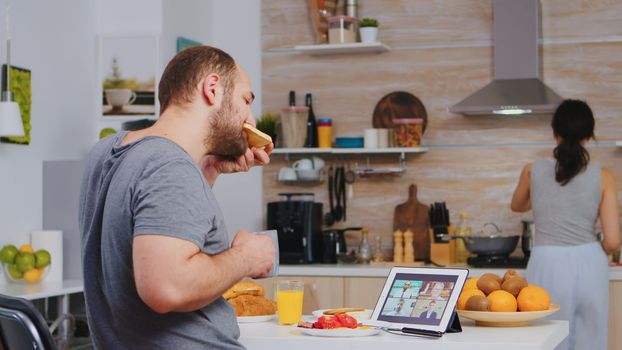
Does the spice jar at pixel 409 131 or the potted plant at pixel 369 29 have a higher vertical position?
the potted plant at pixel 369 29

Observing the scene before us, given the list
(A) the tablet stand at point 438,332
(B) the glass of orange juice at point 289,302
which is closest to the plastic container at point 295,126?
(B) the glass of orange juice at point 289,302

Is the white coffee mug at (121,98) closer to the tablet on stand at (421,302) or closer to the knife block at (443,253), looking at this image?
the knife block at (443,253)

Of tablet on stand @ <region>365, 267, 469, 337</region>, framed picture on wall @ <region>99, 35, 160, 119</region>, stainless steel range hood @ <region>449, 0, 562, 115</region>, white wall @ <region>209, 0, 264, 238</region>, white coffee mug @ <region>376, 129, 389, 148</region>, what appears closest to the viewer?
tablet on stand @ <region>365, 267, 469, 337</region>

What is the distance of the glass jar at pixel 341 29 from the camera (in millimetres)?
5438

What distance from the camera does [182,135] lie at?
188cm

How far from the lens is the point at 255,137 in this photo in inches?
86.4

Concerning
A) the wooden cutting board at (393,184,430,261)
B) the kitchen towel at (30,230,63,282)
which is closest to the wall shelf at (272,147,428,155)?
the wooden cutting board at (393,184,430,261)

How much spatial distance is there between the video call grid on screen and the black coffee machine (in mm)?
2562

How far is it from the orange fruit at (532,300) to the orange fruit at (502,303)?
20 millimetres

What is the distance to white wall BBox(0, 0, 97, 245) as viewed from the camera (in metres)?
4.67

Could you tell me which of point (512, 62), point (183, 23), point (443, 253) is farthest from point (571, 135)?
point (183, 23)

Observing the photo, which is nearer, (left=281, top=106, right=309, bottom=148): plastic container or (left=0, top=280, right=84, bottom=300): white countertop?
(left=0, top=280, right=84, bottom=300): white countertop

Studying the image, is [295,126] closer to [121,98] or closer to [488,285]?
[121,98]

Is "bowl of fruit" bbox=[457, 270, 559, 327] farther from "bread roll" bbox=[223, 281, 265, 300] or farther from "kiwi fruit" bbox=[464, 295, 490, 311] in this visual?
"bread roll" bbox=[223, 281, 265, 300]
